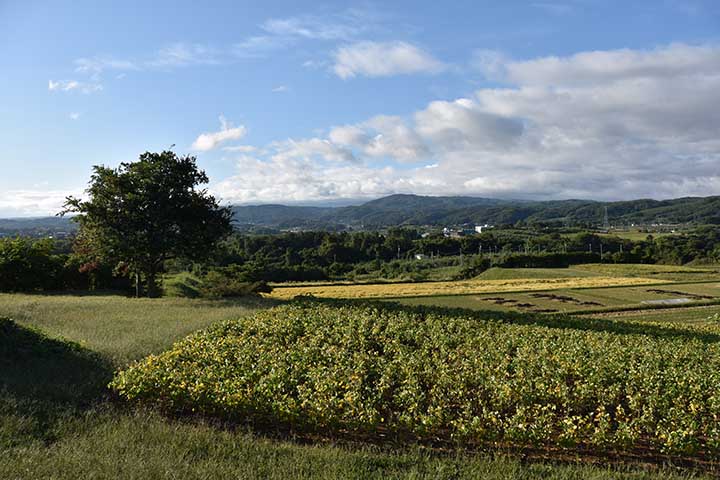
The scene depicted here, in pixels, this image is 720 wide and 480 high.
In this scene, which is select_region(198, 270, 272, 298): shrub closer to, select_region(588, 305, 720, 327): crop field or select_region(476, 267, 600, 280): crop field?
select_region(588, 305, 720, 327): crop field

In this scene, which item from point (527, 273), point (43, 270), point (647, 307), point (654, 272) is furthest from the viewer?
point (527, 273)

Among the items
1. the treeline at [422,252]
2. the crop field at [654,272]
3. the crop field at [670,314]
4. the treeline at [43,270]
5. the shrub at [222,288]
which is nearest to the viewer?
the treeline at [43,270]

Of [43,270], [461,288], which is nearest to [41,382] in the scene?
[43,270]

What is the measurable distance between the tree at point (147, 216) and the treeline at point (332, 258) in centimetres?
187

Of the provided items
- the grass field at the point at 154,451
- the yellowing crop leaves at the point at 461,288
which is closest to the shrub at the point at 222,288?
the yellowing crop leaves at the point at 461,288

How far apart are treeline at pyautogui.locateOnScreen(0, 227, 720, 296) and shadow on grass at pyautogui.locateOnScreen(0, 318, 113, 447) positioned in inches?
646

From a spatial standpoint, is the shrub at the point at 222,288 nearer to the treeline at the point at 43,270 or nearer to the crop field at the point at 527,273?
the treeline at the point at 43,270

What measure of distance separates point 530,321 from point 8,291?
30651 millimetres

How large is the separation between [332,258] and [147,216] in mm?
78937

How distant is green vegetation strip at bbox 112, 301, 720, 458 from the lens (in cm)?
728

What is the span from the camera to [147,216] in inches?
1012

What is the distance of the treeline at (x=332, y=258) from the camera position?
30.5 metres

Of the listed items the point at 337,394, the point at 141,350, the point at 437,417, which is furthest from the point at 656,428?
the point at 141,350

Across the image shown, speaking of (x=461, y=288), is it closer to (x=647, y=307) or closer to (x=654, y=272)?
(x=647, y=307)
